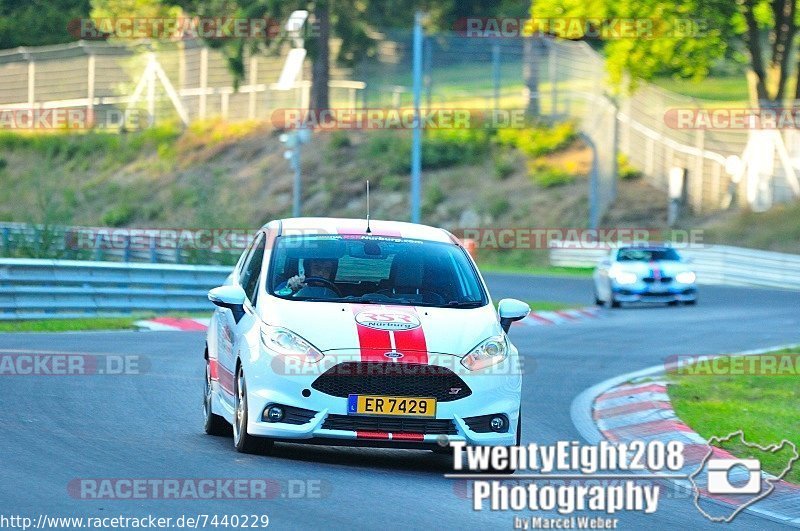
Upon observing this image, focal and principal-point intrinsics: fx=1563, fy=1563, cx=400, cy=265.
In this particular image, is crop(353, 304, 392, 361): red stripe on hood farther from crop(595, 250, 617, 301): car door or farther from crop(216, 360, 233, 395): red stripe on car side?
crop(595, 250, 617, 301): car door

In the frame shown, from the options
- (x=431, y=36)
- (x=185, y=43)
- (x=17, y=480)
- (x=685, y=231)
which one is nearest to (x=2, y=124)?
(x=185, y=43)

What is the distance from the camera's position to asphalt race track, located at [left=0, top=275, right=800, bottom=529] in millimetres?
7996

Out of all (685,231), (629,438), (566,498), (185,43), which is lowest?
(685,231)

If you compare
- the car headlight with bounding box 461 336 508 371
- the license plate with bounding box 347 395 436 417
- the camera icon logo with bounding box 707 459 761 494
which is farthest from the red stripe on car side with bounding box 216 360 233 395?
the camera icon logo with bounding box 707 459 761 494

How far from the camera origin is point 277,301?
33.4 feet

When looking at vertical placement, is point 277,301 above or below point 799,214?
above

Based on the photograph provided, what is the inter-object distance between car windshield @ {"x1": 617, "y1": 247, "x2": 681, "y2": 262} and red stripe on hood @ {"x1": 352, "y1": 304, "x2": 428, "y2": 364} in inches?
790

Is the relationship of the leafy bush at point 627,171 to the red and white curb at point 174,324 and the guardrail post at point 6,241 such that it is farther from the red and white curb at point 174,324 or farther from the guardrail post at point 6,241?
the red and white curb at point 174,324

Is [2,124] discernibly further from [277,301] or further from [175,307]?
[277,301]

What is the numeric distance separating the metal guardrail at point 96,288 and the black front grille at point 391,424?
12.6 meters

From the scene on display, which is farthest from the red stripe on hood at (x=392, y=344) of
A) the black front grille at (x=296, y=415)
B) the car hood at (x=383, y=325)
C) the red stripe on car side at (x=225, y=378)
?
the red stripe on car side at (x=225, y=378)

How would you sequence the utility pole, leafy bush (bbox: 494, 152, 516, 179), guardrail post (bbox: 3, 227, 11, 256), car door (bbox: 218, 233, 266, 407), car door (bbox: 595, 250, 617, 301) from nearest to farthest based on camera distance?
car door (bbox: 218, 233, 266, 407) → guardrail post (bbox: 3, 227, 11, 256) → car door (bbox: 595, 250, 617, 301) → the utility pole → leafy bush (bbox: 494, 152, 516, 179)

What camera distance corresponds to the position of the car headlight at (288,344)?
9.57 meters

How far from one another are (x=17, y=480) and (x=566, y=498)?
10.0ft
